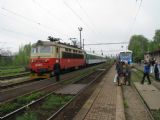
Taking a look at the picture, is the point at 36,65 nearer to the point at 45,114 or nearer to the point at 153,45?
the point at 45,114

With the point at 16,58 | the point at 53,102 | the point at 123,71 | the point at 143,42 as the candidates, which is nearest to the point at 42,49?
the point at 123,71

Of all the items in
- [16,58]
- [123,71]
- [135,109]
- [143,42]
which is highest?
[143,42]

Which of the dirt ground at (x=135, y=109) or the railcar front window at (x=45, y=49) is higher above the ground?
the railcar front window at (x=45, y=49)

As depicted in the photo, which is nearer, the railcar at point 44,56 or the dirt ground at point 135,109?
the dirt ground at point 135,109

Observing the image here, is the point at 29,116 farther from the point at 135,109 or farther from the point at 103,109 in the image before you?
the point at 135,109

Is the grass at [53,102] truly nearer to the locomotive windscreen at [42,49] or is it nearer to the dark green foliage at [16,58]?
the locomotive windscreen at [42,49]

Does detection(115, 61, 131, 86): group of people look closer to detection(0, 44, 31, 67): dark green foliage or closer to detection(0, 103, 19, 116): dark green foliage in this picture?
detection(0, 103, 19, 116): dark green foliage

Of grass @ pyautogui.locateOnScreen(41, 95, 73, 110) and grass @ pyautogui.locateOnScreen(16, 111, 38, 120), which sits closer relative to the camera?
grass @ pyautogui.locateOnScreen(16, 111, 38, 120)

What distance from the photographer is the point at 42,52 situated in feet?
85.3

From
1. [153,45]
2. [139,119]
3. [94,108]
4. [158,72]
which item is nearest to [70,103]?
[94,108]

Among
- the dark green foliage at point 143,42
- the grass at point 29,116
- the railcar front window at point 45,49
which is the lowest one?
the grass at point 29,116

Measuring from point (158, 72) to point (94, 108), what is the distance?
13.5m

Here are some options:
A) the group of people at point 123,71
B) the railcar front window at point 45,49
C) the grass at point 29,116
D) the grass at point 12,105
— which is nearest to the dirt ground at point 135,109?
the grass at point 29,116

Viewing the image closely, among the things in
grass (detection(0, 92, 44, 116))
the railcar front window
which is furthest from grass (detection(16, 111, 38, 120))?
the railcar front window
